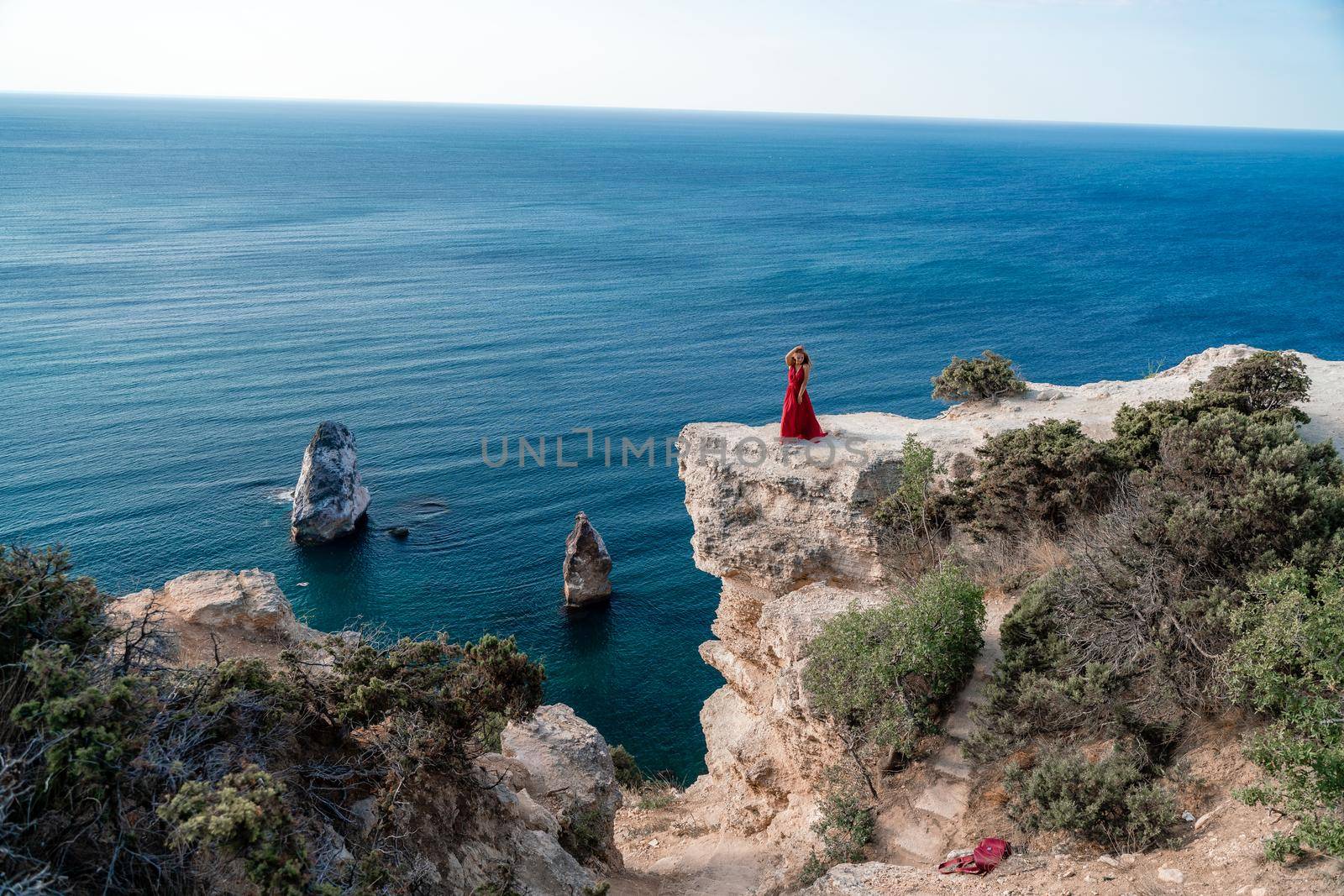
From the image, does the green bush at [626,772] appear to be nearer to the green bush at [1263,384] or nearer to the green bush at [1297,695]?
the green bush at [1297,695]

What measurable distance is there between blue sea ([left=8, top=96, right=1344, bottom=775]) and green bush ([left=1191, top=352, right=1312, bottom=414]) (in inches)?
781

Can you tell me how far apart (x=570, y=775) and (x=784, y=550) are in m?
7.38

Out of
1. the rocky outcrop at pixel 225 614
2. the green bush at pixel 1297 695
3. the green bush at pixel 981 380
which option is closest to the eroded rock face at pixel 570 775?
the rocky outcrop at pixel 225 614

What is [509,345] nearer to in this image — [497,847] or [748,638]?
[748,638]

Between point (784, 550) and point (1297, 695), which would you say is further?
point (784, 550)

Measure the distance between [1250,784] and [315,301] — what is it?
3113 inches

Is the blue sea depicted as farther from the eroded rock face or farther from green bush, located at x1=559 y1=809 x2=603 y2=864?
green bush, located at x1=559 y1=809 x2=603 y2=864

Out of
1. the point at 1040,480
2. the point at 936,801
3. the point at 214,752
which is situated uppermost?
the point at 1040,480

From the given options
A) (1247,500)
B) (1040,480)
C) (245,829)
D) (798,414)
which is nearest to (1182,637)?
(1247,500)

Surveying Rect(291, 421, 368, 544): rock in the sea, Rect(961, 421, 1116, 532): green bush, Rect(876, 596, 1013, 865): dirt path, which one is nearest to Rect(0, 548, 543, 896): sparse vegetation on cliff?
Rect(876, 596, 1013, 865): dirt path

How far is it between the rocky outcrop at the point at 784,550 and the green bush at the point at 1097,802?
479cm

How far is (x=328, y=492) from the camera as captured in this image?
42312 millimetres

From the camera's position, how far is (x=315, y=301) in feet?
253

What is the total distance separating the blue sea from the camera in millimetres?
39125
